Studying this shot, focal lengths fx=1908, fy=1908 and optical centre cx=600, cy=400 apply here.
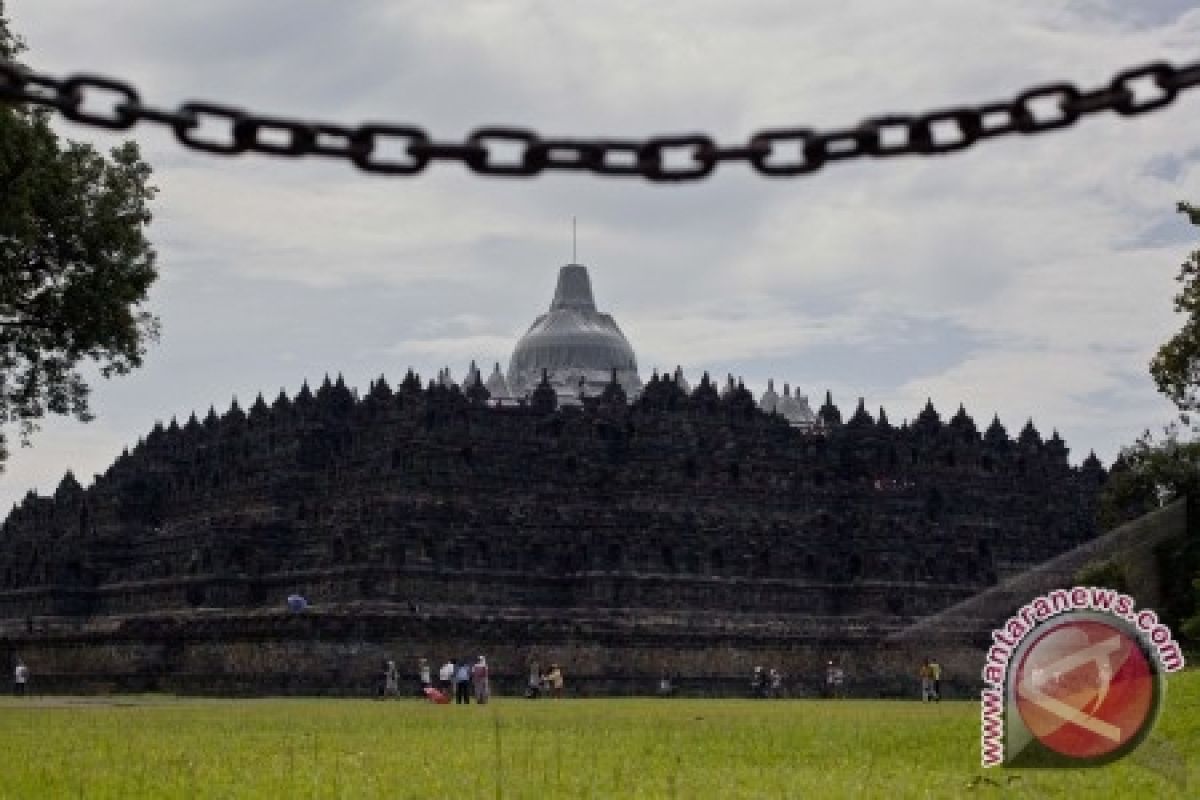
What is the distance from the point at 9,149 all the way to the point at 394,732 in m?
10.2

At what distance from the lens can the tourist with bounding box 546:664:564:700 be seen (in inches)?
1845

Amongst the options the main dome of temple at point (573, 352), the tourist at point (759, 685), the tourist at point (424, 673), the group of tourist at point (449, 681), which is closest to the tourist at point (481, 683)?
the group of tourist at point (449, 681)

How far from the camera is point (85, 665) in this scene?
54.5 m

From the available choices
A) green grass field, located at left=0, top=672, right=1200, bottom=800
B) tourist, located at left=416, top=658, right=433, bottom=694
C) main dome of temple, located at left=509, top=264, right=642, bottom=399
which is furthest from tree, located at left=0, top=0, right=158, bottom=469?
main dome of temple, located at left=509, top=264, right=642, bottom=399

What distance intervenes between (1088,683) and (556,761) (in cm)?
517

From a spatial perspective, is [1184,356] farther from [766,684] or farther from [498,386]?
[498,386]

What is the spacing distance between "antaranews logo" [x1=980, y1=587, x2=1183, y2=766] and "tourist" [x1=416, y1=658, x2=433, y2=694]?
34.1 m

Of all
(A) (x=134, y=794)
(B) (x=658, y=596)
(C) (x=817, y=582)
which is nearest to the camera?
(A) (x=134, y=794)

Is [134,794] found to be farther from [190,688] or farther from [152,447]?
[152,447]

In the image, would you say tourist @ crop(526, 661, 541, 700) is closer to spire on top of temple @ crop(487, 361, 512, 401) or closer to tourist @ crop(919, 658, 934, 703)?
tourist @ crop(919, 658, 934, 703)

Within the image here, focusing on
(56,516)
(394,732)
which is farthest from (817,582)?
(394,732)

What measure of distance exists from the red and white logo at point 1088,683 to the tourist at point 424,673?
112ft

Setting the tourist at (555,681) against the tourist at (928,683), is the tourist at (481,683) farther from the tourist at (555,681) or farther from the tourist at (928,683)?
the tourist at (928,683)

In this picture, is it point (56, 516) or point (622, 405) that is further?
point (56, 516)
